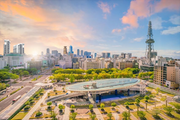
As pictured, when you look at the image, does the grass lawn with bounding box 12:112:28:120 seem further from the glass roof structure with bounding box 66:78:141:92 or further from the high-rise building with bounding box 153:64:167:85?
the high-rise building with bounding box 153:64:167:85

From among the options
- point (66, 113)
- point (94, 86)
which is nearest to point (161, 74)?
point (94, 86)

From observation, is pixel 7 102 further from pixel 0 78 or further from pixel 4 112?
pixel 0 78

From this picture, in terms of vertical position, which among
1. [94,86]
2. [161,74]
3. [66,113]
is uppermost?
[161,74]

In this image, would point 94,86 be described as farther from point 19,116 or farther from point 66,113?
point 19,116

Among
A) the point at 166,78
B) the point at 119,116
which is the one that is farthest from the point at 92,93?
the point at 166,78

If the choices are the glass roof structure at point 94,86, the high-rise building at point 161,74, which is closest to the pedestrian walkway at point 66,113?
the glass roof structure at point 94,86

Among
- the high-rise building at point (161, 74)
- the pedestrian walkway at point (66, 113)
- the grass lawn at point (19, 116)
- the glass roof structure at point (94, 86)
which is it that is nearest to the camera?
the grass lawn at point (19, 116)

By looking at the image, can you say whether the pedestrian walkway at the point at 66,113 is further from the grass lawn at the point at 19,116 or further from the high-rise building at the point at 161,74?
the high-rise building at the point at 161,74

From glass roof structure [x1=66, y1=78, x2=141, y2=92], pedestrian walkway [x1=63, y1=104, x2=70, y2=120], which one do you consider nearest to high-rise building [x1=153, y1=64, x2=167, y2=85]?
glass roof structure [x1=66, y1=78, x2=141, y2=92]

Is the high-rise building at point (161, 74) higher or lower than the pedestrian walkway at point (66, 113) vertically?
higher

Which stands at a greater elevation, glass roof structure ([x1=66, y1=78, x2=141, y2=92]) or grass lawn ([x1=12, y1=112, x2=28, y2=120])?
glass roof structure ([x1=66, y1=78, x2=141, y2=92])

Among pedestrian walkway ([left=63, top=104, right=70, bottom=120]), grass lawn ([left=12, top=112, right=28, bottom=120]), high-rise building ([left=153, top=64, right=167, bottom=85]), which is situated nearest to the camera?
grass lawn ([left=12, top=112, right=28, bottom=120])

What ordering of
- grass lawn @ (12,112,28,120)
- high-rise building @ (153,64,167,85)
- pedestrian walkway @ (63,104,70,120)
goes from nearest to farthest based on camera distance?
grass lawn @ (12,112,28,120) → pedestrian walkway @ (63,104,70,120) → high-rise building @ (153,64,167,85)

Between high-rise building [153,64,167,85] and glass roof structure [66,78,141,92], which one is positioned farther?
high-rise building [153,64,167,85]
